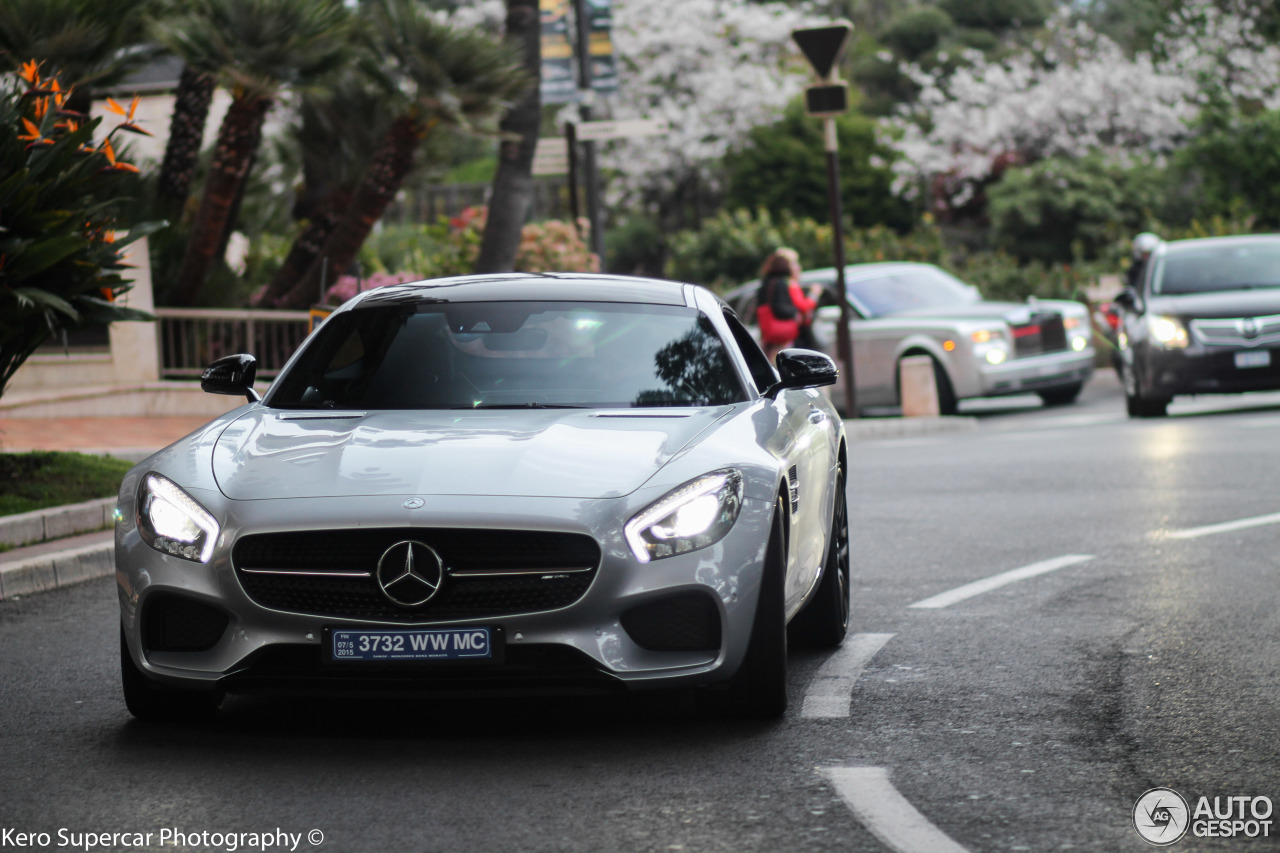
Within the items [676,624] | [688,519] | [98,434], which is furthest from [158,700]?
[98,434]

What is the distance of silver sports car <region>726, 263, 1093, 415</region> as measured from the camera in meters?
20.8

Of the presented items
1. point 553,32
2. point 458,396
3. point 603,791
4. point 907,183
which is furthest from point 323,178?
point 907,183

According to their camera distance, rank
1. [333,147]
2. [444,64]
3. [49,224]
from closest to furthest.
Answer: [49,224] < [444,64] < [333,147]

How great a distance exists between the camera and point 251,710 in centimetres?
623

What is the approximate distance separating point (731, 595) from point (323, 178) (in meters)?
18.2

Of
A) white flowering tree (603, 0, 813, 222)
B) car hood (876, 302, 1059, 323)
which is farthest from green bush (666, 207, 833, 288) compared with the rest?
car hood (876, 302, 1059, 323)

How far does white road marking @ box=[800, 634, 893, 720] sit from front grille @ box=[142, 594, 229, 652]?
1838 millimetres

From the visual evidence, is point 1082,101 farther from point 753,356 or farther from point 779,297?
point 753,356

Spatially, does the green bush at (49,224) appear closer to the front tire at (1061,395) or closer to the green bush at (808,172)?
the front tire at (1061,395)

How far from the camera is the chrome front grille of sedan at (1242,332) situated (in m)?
18.7

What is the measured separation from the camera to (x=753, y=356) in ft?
24.7

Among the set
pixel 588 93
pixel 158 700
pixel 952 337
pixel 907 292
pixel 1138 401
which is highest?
pixel 588 93

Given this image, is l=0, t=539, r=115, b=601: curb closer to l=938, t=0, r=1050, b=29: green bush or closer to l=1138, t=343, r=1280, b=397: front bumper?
l=1138, t=343, r=1280, b=397: front bumper

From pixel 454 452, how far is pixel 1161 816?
226cm
